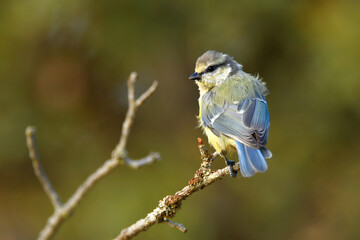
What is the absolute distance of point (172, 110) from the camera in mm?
4410

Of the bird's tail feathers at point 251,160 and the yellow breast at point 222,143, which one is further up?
Answer: the yellow breast at point 222,143

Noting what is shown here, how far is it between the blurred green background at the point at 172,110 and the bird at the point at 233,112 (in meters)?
1.06

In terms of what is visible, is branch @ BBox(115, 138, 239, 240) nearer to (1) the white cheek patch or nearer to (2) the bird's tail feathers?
(2) the bird's tail feathers

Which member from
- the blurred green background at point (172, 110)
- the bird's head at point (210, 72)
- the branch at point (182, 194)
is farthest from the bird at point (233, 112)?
the blurred green background at point (172, 110)

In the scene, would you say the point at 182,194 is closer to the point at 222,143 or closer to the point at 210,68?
the point at 222,143

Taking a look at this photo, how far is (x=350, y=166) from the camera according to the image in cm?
431

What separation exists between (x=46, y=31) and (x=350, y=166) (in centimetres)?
307

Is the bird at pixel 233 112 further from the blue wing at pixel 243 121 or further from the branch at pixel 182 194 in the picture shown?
the branch at pixel 182 194

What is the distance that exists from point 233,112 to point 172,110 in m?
1.69

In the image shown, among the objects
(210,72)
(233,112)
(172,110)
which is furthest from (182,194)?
(172,110)

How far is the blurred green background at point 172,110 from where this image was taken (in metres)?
4.04

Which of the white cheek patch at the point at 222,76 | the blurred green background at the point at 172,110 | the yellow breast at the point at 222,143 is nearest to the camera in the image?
the yellow breast at the point at 222,143

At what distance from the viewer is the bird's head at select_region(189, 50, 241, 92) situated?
10.2ft

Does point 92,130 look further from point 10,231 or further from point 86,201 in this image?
point 10,231
